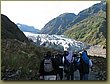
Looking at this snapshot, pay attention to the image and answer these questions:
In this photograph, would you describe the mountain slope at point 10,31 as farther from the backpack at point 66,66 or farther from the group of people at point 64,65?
the backpack at point 66,66

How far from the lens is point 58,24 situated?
482 cm

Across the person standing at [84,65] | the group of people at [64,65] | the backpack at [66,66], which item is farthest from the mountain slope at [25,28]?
the person standing at [84,65]

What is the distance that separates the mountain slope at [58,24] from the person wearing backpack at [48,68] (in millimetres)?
342

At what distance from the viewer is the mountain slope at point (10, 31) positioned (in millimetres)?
4730

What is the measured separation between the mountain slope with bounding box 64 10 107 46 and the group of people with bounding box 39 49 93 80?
22 cm

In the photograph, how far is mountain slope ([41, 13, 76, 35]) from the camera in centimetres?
472

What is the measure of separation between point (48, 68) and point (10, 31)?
0.82 metres

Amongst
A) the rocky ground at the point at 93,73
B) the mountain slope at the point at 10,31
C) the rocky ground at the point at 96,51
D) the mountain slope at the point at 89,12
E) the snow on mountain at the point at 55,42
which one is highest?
the mountain slope at the point at 89,12

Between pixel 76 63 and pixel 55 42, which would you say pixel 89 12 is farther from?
pixel 76 63

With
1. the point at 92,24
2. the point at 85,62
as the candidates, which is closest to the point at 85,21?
the point at 92,24

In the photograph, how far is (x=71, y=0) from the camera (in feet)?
15.6

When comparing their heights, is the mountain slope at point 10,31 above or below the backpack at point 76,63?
above

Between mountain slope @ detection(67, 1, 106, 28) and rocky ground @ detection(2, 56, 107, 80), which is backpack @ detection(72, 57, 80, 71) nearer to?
rocky ground @ detection(2, 56, 107, 80)

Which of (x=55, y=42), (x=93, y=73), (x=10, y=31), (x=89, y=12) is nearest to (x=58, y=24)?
(x=55, y=42)
